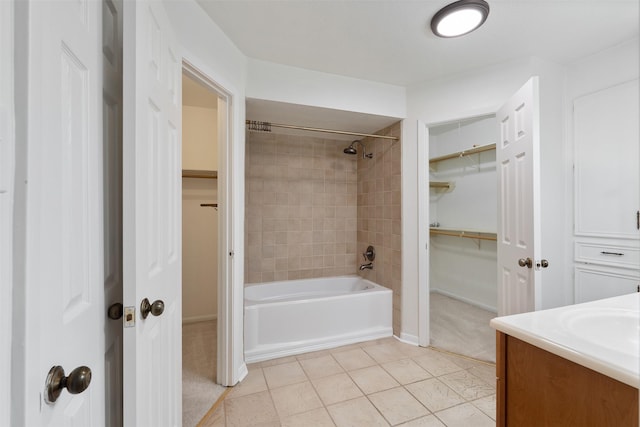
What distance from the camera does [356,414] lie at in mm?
1682

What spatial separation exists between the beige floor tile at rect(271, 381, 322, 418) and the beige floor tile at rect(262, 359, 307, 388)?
6 centimetres

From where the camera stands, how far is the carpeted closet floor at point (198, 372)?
1710 millimetres

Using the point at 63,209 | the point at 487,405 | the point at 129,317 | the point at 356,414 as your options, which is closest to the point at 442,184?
the point at 487,405

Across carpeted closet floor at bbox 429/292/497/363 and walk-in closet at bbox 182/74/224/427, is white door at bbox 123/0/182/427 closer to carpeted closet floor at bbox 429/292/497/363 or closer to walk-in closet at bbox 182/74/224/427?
walk-in closet at bbox 182/74/224/427

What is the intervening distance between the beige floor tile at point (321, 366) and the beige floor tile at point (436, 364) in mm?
681

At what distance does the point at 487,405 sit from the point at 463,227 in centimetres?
250

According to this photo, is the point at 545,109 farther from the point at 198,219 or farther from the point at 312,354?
the point at 198,219

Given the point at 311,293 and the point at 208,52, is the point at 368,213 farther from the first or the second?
the point at 208,52

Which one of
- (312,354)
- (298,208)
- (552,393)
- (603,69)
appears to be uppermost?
(603,69)

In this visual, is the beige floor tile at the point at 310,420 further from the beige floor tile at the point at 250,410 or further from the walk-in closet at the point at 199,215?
the walk-in closet at the point at 199,215

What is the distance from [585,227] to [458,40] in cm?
175

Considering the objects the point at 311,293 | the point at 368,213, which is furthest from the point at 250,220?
the point at 368,213

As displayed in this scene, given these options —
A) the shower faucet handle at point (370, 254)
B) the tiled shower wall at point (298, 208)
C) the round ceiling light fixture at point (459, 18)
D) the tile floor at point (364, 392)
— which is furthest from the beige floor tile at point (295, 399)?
the round ceiling light fixture at point (459, 18)

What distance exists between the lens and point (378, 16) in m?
1.68
